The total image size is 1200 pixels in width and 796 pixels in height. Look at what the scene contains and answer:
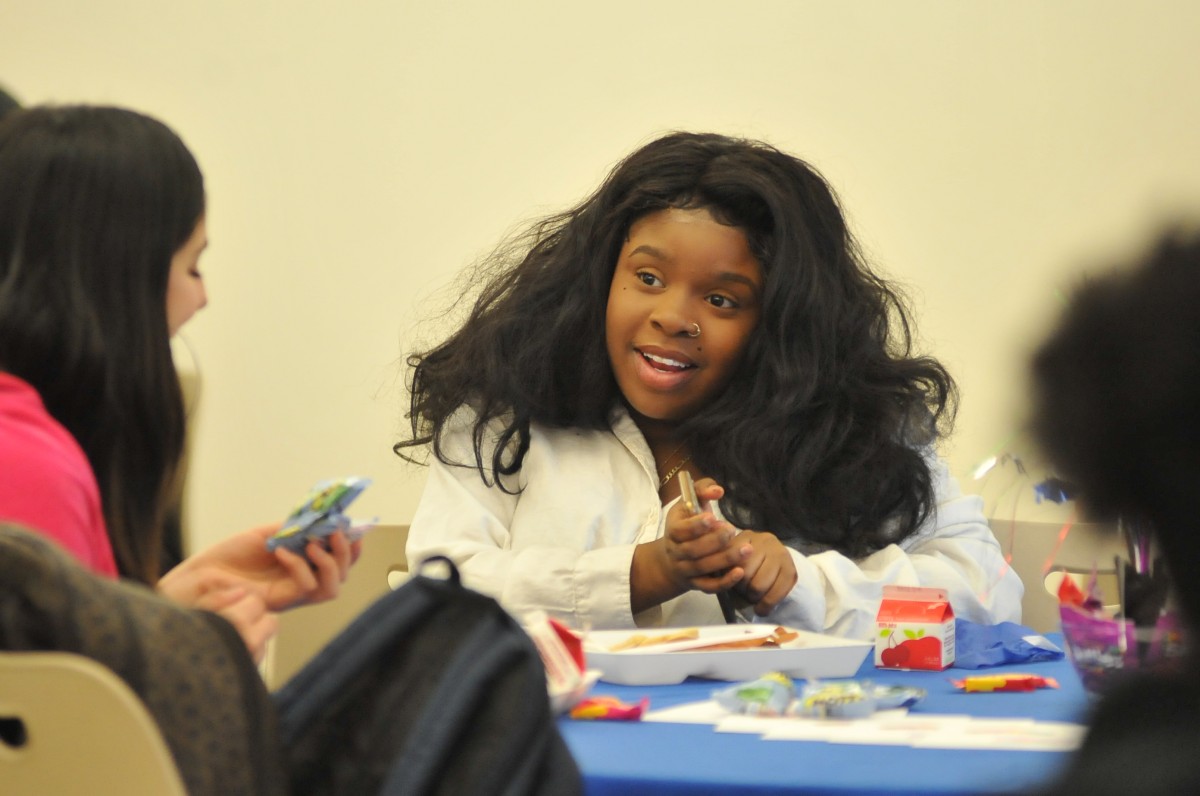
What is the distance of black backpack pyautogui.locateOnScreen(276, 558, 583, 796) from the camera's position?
84 cm

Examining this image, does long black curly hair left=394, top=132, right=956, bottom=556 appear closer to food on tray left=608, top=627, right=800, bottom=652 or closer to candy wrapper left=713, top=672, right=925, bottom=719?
food on tray left=608, top=627, right=800, bottom=652

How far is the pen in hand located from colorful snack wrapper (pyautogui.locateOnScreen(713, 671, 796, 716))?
420 millimetres

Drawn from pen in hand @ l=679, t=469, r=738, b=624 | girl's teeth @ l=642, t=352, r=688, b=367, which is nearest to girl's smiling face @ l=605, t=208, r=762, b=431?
girl's teeth @ l=642, t=352, r=688, b=367

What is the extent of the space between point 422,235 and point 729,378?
127cm

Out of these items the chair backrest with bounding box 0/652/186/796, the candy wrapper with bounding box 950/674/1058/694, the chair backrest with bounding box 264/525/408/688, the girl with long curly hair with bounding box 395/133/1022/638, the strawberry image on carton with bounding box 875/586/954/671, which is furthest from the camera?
the chair backrest with bounding box 264/525/408/688

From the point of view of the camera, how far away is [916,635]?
1.53 m

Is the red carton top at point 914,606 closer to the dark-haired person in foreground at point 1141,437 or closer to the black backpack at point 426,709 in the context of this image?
the black backpack at point 426,709

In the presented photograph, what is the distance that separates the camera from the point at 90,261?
4.19ft

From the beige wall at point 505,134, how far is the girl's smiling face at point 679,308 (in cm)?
87

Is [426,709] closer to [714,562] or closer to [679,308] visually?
[714,562]

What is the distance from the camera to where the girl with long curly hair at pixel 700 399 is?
193cm

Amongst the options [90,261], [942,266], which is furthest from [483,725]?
[942,266]

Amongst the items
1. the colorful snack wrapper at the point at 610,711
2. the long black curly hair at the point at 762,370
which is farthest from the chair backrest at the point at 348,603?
the colorful snack wrapper at the point at 610,711

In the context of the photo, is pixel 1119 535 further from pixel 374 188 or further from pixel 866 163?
pixel 374 188
